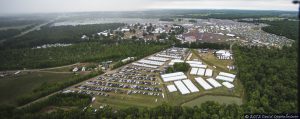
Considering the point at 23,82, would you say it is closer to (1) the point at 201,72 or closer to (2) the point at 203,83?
(2) the point at 203,83

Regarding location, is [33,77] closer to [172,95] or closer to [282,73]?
[172,95]

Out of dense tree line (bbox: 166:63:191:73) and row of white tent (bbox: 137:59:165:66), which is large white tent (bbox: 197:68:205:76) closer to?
dense tree line (bbox: 166:63:191:73)

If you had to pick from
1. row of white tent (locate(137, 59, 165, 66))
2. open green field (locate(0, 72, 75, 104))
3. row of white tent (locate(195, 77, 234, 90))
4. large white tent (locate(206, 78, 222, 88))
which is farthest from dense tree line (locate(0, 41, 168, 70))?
large white tent (locate(206, 78, 222, 88))

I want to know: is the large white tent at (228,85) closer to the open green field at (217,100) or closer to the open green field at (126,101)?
the open green field at (217,100)

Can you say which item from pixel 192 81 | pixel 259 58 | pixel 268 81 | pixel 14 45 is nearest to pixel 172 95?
pixel 192 81

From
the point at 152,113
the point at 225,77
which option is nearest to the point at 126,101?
the point at 152,113

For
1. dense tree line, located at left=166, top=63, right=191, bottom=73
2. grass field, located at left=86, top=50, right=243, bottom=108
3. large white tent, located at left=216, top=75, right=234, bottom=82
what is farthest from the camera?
dense tree line, located at left=166, top=63, right=191, bottom=73
